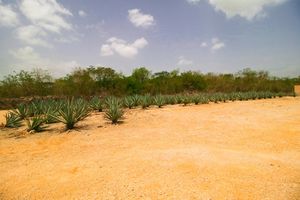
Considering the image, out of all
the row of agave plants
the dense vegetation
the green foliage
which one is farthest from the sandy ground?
the dense vegetation

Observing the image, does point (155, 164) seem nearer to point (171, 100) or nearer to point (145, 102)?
point (145, 102)

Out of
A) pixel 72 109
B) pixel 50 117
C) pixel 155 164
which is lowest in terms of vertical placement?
pixel 155 164

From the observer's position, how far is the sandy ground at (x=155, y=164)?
125 inches

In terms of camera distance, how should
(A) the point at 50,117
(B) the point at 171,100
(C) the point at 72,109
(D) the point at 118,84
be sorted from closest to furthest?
Result: (C) the point at 72,109 < (A) the point at 50,117 < (B) the point at 171,100 < (D) the point at 118,84

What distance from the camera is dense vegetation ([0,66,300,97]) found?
865 inches

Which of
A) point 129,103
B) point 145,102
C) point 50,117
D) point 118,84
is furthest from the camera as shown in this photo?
point 118,84

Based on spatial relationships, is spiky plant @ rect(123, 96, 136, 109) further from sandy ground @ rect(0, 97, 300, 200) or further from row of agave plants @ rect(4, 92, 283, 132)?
sandy ground @ rect(0, 97, 300, 200)

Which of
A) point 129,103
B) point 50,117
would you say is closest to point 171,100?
point 129,103

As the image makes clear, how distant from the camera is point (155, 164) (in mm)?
4082

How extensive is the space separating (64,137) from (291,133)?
6424mm

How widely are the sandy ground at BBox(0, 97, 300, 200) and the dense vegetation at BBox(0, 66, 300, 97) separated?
15.9m

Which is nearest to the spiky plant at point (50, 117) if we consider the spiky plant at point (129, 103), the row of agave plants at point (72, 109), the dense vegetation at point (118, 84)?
the row of agave plants at point (72, 109)

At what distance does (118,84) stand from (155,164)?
68.3 ft

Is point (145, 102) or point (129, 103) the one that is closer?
point (145, 102)
